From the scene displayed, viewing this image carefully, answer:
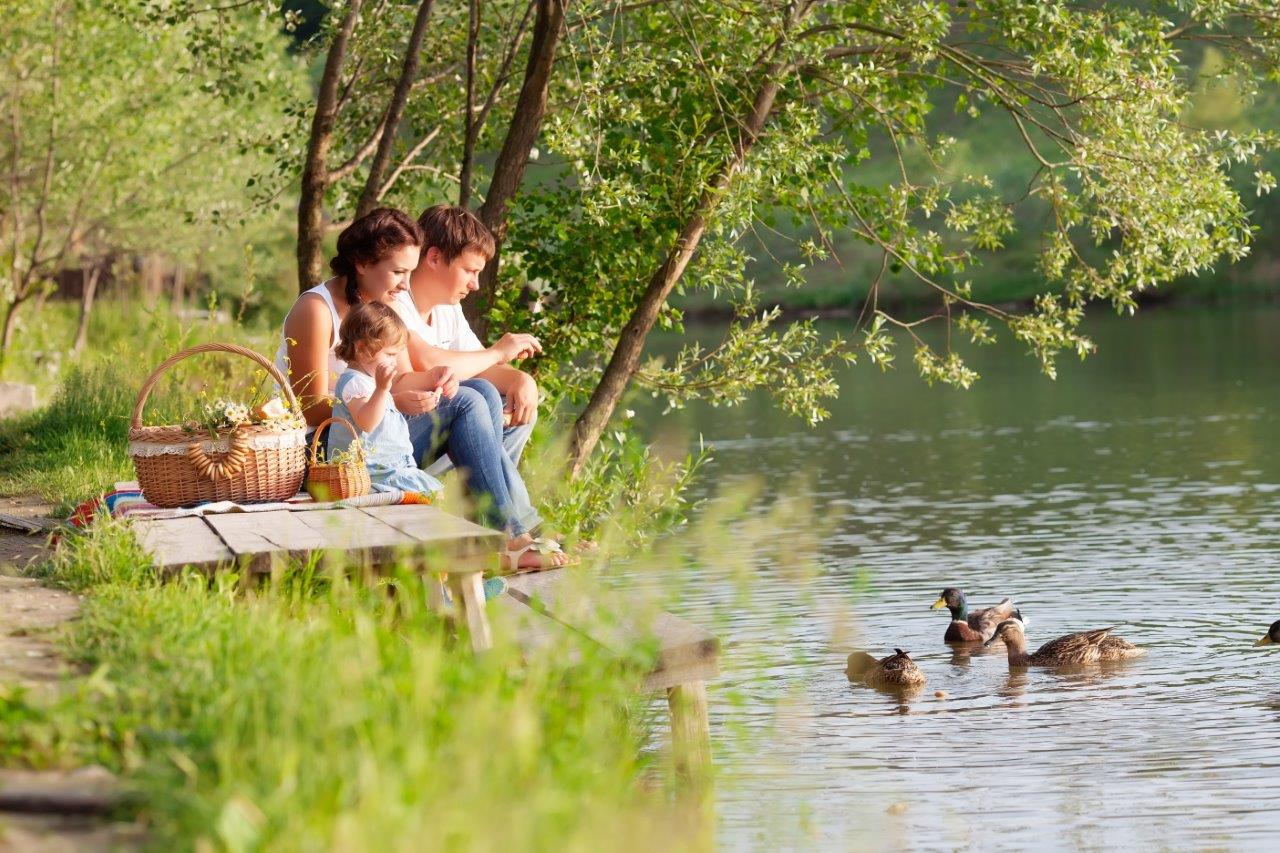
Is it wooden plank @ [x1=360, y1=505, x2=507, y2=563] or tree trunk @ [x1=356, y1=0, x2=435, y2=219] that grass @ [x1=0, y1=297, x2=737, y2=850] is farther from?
tree trunk @ [x1=356, y1=0, x2=435, y2=219]

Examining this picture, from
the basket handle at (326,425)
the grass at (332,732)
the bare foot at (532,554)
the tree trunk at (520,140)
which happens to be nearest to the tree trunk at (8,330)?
the tree trunk at (520,140)

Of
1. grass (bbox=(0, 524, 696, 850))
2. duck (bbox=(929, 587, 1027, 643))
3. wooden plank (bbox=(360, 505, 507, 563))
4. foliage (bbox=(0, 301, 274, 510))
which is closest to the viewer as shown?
grass (bbox=(0, 524, 696, 850))

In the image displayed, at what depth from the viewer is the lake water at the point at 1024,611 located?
6.73 m

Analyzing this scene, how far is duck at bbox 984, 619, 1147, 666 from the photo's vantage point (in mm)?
9961

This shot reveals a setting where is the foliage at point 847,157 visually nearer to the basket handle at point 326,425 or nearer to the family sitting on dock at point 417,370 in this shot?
the family sitting on dock at point 417,370

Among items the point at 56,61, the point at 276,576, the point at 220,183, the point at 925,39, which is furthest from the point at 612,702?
the point at 220,183

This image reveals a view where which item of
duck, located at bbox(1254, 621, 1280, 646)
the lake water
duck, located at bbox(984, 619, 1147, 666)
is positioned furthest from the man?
duck, located at bbox(1254, 621, 1280, 646)

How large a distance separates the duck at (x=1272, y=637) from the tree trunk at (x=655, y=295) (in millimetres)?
4029

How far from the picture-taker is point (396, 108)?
1107 cm

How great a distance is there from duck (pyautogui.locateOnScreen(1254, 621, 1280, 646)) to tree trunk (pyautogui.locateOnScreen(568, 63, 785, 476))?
4.03 metres

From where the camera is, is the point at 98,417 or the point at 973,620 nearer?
the point at 973,620

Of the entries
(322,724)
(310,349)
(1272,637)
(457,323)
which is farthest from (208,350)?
(1272,637)

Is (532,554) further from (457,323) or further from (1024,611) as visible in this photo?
(1024,611)

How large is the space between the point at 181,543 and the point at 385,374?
1409 millimetres
